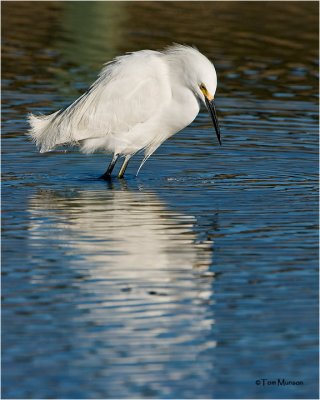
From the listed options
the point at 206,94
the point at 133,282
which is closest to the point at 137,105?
the point at 206,94

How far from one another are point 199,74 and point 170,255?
266 centimetres

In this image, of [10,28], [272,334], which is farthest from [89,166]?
[10,28]

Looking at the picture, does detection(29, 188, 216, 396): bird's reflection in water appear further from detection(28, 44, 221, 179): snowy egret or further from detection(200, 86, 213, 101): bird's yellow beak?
detection(200, 86, 213, 101): bird's yellow beak

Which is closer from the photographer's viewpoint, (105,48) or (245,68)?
(245,68)

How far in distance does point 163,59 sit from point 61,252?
3.21 meters

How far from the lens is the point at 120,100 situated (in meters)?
10.5

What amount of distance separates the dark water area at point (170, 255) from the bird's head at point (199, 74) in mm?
809

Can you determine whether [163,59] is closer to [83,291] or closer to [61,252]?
[61,252]

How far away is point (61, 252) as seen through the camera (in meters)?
7.85

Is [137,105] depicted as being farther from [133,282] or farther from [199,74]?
[133,282]

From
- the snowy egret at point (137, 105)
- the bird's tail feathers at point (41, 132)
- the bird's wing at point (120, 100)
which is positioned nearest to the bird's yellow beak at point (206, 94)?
the snowy egret at point (137, 105)

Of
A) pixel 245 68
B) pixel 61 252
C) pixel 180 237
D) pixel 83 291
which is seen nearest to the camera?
pixel 83 291

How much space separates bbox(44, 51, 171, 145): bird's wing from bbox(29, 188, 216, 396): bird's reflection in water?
0.79 metres

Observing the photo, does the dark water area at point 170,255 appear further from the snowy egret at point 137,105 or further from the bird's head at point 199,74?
the bird's head at point 199,74
